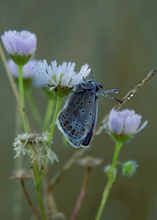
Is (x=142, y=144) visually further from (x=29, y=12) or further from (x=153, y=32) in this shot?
(x=29, y=12)

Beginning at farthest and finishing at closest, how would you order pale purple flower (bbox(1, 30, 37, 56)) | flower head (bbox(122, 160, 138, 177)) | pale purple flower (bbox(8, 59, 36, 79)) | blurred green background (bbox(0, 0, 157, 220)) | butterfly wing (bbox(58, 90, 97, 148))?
blurred green background (bbox(0, 0, 157, 220)), pale purple flower (bbox(8, 59, 36, 79)), flower head (bbox(122, 160, 138, 177)), pale purple flower (bbox(1, 30, 37, 56)), butterfly wing (bbox(58, 90, 97, 148))

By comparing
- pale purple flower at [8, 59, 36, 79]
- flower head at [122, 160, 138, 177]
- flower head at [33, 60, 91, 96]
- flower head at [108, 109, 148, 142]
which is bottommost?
flower head at [122, 160, 138, 177]

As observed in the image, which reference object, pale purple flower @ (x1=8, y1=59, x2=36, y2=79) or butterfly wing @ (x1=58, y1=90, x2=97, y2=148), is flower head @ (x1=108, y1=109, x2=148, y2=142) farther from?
pale purple flower @ (x1=8, y1=59, x2=36, y2=79)

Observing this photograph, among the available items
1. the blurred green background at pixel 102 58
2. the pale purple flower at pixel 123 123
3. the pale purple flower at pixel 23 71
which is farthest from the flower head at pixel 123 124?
the blurred green background at pixel 102 58

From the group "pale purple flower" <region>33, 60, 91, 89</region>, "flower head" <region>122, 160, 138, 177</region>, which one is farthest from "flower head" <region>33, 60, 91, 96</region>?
"flower head" <region>122, 160, 138, 177</region>

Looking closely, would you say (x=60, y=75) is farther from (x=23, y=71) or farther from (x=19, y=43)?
(x=23, y=71)

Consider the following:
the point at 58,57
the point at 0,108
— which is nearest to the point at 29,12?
the point at 58,57

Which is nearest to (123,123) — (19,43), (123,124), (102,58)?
(123,124)
